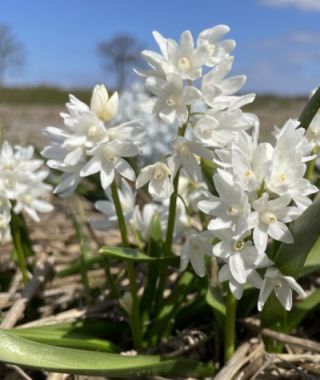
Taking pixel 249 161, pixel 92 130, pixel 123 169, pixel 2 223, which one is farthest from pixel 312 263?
pixel 2 223

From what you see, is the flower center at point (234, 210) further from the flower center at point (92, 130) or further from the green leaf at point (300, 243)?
the flower center at point (92, 130)

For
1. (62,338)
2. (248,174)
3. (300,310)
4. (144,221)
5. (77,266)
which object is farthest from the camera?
(77,266)

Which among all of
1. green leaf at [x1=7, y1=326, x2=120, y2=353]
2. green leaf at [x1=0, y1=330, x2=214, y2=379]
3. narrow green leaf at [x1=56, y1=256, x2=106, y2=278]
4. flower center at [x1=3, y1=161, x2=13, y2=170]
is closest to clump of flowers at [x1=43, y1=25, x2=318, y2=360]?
green leaf at [x1=0, y1=330, x2=214, y2=379]

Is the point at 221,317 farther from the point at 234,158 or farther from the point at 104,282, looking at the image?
the point at 104,282

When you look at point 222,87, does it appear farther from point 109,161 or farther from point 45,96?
point 45,96

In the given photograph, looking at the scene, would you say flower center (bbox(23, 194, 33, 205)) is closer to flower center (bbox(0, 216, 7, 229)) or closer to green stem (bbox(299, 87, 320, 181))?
flower center (bbox(0, 216, 7, 229))

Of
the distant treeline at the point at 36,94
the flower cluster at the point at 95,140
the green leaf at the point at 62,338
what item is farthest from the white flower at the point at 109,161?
the distant treeline at the point at 36,94

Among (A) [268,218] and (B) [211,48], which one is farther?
(B) [211,48]
